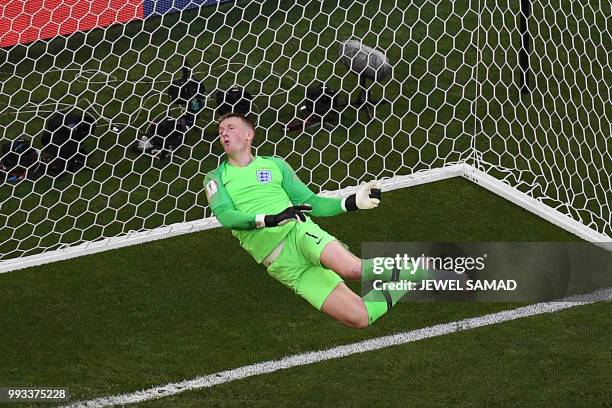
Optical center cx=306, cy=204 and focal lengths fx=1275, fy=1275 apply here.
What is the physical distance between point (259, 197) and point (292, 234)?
33cm

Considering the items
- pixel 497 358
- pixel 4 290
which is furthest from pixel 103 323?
pixel 497 358

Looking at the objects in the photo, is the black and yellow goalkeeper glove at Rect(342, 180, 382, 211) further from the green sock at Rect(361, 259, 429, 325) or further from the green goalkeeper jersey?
the green sock at Rect(361, 259, 429, 325)

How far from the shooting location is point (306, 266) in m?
7.89

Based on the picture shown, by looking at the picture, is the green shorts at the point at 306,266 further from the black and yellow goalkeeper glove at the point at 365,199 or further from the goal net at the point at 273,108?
the goal net at the point at 273,108

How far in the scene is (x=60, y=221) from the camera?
33.1 feet

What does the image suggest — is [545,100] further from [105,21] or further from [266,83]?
[105,21]

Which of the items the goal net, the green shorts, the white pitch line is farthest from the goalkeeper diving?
the goal net

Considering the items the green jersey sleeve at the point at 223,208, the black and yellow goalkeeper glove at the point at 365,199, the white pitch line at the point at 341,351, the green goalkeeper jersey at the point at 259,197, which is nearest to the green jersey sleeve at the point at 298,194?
the green goalkeeper jersey at the point at 259,197

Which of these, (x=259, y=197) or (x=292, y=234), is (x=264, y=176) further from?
(x=292, y=234)

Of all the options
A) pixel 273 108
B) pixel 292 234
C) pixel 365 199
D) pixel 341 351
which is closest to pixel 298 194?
pixel 292 234

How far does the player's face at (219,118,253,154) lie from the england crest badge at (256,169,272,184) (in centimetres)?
18

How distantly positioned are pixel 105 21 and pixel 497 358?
456 cm

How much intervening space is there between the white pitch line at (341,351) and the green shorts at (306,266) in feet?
2.32

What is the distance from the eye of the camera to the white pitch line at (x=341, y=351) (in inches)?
317
